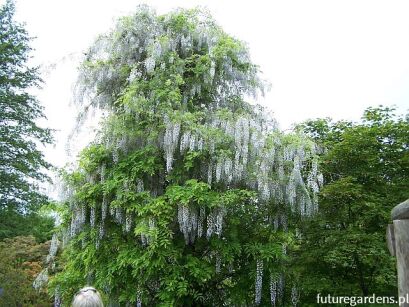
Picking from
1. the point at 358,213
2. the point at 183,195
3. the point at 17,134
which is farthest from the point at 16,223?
the point at 358,213

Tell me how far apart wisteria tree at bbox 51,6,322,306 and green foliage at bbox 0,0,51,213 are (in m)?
7.02

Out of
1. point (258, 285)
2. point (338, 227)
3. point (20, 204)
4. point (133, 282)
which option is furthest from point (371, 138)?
point (20, 204)

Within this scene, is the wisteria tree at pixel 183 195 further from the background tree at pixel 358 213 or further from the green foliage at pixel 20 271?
the green foliage at pixel 20 271

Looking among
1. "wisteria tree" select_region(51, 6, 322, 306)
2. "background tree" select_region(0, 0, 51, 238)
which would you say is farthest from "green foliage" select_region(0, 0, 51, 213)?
"wisteria tree" select_region(51, 6, 322, 306)

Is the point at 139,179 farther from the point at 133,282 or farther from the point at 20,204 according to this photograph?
the point at 20,204

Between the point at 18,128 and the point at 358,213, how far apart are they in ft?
37.5

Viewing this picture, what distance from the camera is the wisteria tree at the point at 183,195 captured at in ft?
21.3

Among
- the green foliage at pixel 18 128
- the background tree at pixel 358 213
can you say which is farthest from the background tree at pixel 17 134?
the background tree at pixel 358 213

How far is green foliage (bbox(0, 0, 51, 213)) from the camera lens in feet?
45.2

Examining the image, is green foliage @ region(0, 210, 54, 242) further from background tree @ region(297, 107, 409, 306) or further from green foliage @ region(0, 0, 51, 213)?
background tree @ region(297, 107, 409, 306)

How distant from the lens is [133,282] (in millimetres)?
6750

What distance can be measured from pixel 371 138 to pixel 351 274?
2.45m

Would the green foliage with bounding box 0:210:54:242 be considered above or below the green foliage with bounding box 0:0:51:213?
below

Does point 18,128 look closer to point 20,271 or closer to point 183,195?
point 20,271
